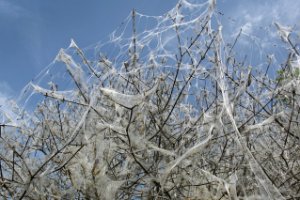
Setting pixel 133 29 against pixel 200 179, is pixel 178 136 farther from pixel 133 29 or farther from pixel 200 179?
pixel 133 29

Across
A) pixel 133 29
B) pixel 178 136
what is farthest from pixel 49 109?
pixel 178 136

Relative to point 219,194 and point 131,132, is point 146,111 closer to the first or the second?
point 131,132

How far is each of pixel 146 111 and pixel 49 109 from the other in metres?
1.44

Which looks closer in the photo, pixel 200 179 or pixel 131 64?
pixel 200 179

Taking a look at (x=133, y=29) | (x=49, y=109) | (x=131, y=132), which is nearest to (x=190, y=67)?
(x=133, y=29)

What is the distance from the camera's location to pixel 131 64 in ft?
14.9

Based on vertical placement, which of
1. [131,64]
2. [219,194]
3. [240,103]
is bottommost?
[219,194]

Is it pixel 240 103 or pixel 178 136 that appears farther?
pixel 240 103

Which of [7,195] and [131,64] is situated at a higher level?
[131,64]

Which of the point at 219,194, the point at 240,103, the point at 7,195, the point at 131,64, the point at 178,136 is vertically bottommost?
the point at 219,194

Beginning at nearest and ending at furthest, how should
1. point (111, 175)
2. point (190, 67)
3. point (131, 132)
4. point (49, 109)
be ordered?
1. point (131, 132)
2. point (111, 175)
3. point (190, 67)
4. point (49, 109)

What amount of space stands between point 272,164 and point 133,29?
166 centimetres

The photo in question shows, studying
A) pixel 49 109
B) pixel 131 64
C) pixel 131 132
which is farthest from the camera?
pixel 49 109

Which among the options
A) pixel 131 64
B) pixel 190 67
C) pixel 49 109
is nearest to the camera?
pixel 190 67
